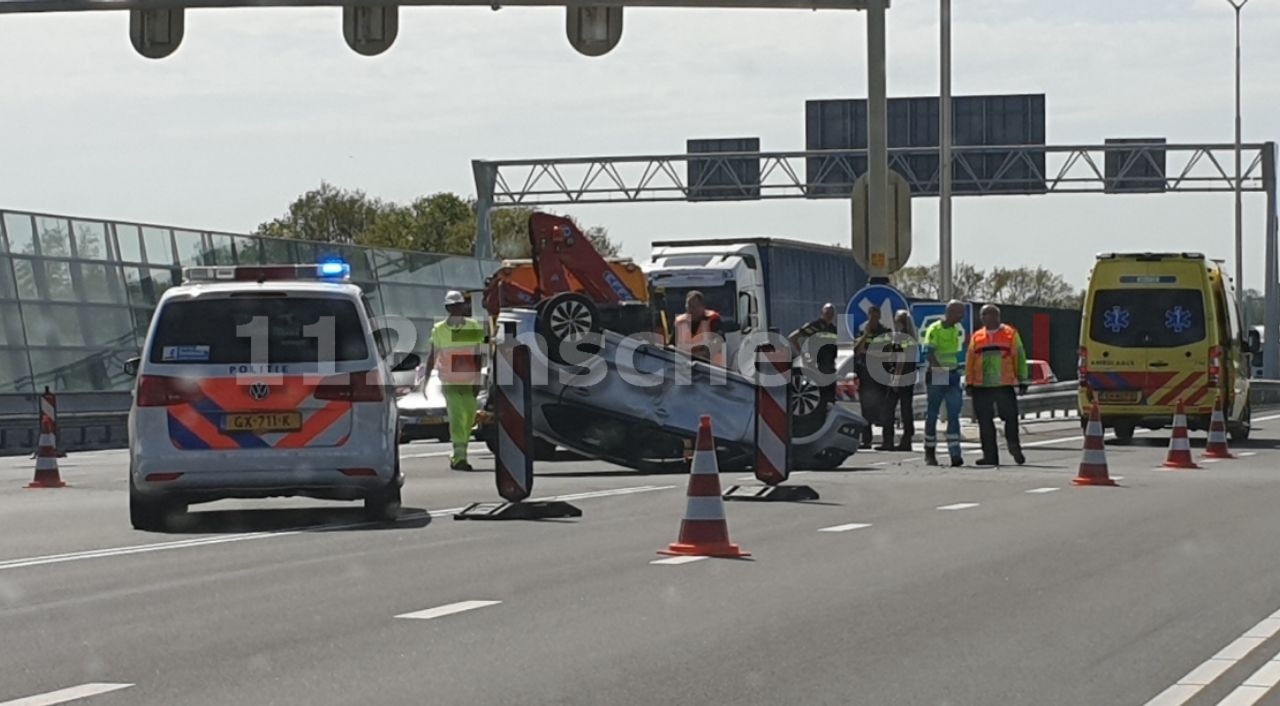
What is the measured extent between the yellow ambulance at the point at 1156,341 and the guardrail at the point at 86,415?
13.5 feet

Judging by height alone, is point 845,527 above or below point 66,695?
below

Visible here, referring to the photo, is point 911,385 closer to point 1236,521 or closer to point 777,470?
point 777,470

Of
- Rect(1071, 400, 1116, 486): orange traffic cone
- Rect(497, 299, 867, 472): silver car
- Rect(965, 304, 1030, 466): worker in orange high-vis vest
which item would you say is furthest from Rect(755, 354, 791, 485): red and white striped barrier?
Rect(965, 304, 1030, 466): worker in orange high-vis vest

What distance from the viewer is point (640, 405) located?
882 inches

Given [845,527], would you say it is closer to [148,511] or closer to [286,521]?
[286,521]

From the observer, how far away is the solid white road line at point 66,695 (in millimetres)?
8188

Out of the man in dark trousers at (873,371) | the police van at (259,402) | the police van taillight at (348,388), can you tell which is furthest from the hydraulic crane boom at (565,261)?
the police van taillight at (348,388)

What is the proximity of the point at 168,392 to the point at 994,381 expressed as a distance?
11.0 metres

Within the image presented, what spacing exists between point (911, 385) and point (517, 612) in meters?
17.5

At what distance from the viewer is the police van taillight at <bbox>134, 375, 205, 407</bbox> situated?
15.4 meters

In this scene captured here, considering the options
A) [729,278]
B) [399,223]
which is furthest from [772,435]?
[399,223]

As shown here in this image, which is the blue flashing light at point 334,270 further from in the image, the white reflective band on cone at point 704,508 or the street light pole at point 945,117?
the street light pole at point 945,117

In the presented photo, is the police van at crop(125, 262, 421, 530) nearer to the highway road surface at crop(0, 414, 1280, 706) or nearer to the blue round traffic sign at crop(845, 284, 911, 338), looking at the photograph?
the highway road surface at crop(0, 414, 1280, 706)

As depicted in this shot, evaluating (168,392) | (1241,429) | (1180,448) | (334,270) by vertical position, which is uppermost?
(334,270)
